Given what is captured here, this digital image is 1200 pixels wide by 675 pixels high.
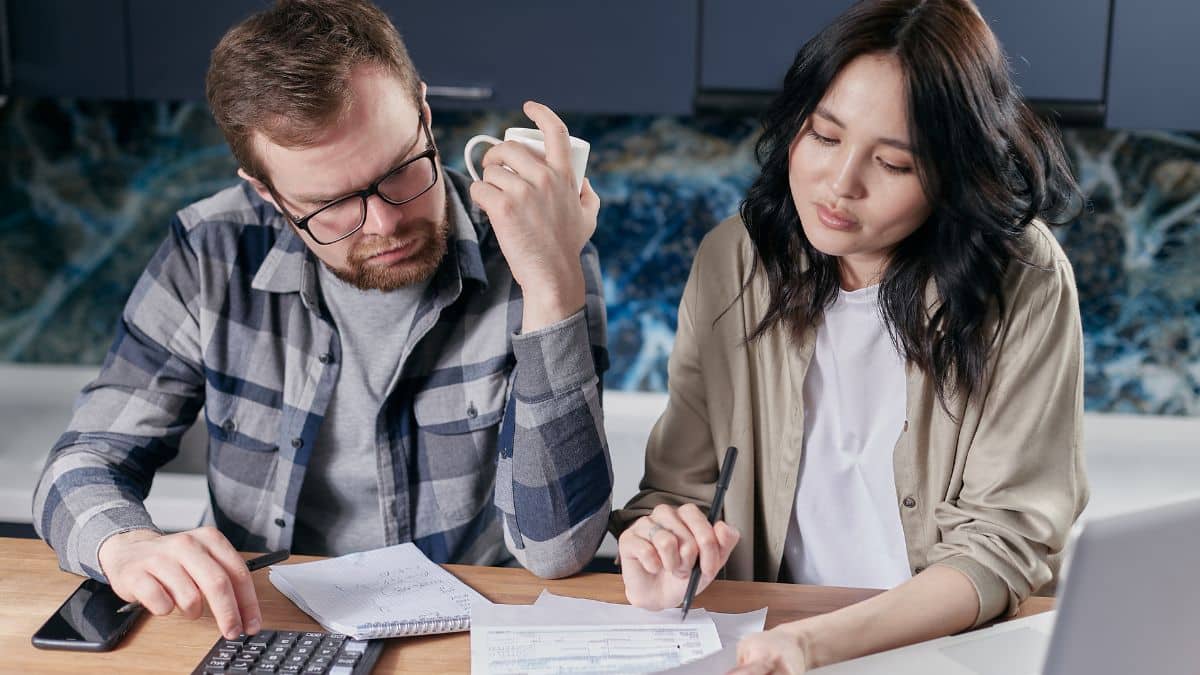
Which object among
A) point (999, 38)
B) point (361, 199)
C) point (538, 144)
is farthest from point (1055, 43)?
point (361, 199)

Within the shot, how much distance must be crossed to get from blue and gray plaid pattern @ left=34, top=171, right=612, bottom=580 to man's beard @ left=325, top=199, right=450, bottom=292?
0.18ft

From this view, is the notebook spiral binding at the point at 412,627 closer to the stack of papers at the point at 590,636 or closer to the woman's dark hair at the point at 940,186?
the stack of papers at the point at 590,636

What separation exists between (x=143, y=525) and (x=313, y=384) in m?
0.31

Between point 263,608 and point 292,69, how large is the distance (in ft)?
2.05

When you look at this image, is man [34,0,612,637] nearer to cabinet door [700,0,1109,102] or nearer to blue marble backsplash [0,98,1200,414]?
cabinet door [700,0,1109,102]

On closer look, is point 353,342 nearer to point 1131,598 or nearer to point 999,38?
point 1131,598

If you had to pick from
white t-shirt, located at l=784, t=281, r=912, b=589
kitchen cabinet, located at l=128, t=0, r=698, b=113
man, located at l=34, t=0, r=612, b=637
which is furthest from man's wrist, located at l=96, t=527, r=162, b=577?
kitchen cabinet, located at l=128, t=0, r=698, b=113

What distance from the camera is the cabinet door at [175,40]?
2.02 meters

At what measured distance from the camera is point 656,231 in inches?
97.2

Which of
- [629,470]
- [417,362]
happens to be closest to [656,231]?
[629,470]

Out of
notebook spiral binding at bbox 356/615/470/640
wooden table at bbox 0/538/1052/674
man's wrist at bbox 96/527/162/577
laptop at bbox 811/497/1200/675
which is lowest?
wooden table at bbox 0/538/1052/674

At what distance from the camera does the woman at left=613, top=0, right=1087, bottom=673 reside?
114cm

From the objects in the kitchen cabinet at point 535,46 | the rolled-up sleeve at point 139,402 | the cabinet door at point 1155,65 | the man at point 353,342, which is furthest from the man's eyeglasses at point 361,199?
the cabinet door at point 1155,65

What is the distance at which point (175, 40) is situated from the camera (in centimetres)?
203
